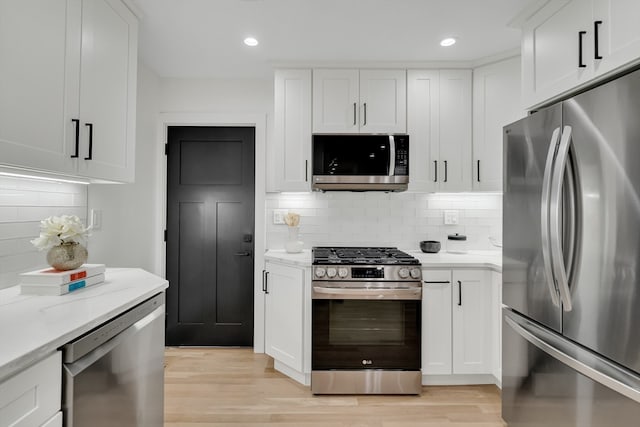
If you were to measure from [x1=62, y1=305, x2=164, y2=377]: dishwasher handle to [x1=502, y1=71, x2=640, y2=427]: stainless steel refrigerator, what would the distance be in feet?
5.74

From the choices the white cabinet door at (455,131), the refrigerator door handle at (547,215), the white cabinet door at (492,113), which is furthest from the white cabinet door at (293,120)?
the refrigerator door handle at (547,215)

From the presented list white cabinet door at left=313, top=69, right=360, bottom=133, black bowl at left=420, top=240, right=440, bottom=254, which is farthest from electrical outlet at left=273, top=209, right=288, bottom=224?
black bowl at left=420, top=240, right=440, bottom=254

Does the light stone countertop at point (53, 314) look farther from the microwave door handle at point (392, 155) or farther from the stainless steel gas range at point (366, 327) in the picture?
the microwave door handle at point (392, 155)

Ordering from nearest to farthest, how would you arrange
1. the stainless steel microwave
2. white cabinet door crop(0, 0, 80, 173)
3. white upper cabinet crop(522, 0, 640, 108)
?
white cabinet door crop(0, 0, 80, 173) → white upper cabinet crop(522, 0, 640, 108) → the stainless steel microwave

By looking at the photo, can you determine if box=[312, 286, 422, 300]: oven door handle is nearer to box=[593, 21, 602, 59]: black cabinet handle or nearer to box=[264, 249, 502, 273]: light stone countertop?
box=[264, 249, 502, 273]: light stone countertop

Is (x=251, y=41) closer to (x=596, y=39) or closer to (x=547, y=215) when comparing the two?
(x=596, y=39)

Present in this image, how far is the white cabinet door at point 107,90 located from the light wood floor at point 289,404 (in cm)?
153

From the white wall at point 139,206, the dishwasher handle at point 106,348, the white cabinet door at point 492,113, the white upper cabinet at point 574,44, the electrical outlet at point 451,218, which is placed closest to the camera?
the dishwasher handle at point 106,348

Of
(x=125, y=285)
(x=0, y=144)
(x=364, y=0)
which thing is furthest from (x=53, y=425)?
(x=364, y=0)

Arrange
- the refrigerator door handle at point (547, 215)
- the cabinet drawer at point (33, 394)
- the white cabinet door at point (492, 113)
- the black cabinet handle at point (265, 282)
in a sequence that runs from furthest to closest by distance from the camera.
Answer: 1. the black cabinet handle at point (265, 282)
2. the white cabinet door at point (492, 113)
3. the refrigerator door handle at point (547, 215)
4. the cabinet drawer at point (33, 394)

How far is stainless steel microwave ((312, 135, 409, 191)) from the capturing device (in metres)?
2.74

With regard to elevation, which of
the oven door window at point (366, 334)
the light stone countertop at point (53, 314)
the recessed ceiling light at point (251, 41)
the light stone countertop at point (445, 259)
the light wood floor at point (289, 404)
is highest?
the recessed ceiling light at point (251, 41)

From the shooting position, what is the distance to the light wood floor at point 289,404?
7.02 ft

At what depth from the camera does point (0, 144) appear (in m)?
1.16
